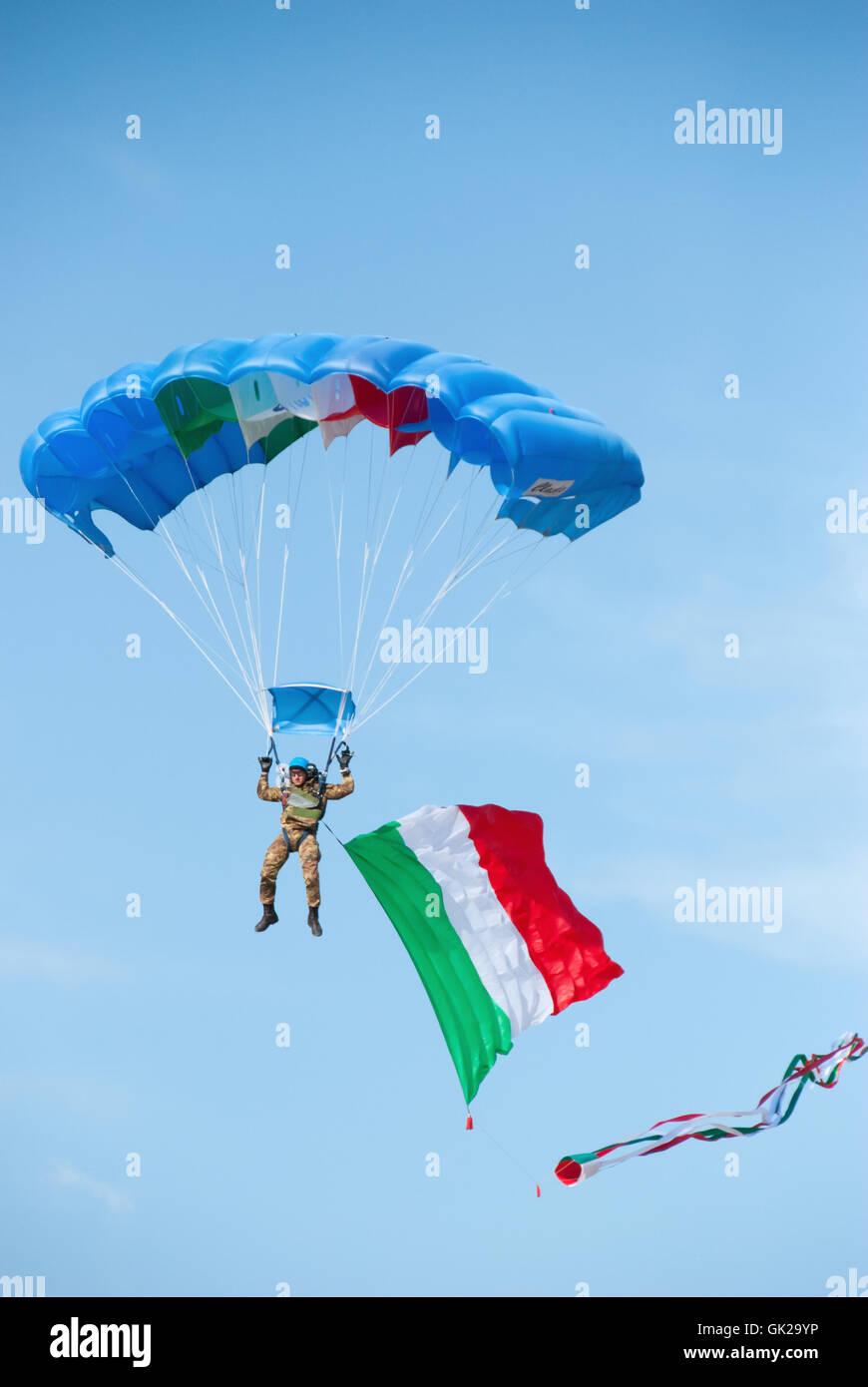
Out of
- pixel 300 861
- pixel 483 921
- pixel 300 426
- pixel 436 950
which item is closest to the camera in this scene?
pixel 300 861

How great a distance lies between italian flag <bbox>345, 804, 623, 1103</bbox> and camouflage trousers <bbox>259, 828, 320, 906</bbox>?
1.63m

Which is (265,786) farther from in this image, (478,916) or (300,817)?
(478,916)

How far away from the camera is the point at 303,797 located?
19906 millimetres

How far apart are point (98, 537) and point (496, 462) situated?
4455 mm

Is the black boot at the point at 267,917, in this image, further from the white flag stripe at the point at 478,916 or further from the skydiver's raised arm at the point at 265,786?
the white flag stripe at the point at 478,916

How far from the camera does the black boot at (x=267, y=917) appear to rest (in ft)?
65.5

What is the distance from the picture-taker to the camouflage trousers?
19875 mm

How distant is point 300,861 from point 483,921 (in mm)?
2716

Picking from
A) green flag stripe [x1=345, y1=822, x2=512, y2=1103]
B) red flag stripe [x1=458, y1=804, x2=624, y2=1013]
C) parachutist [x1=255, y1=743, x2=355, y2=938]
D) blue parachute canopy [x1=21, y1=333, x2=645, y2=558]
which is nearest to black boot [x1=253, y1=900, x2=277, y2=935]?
parachutist [x1=255, y1=743, x2=355, y2=938]

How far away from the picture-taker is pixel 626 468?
20.7 metres

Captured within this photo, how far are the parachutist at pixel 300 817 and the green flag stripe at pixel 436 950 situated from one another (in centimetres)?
163

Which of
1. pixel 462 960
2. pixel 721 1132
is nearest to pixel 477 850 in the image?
pixel 462 960

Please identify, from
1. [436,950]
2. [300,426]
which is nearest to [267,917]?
[436,950]
